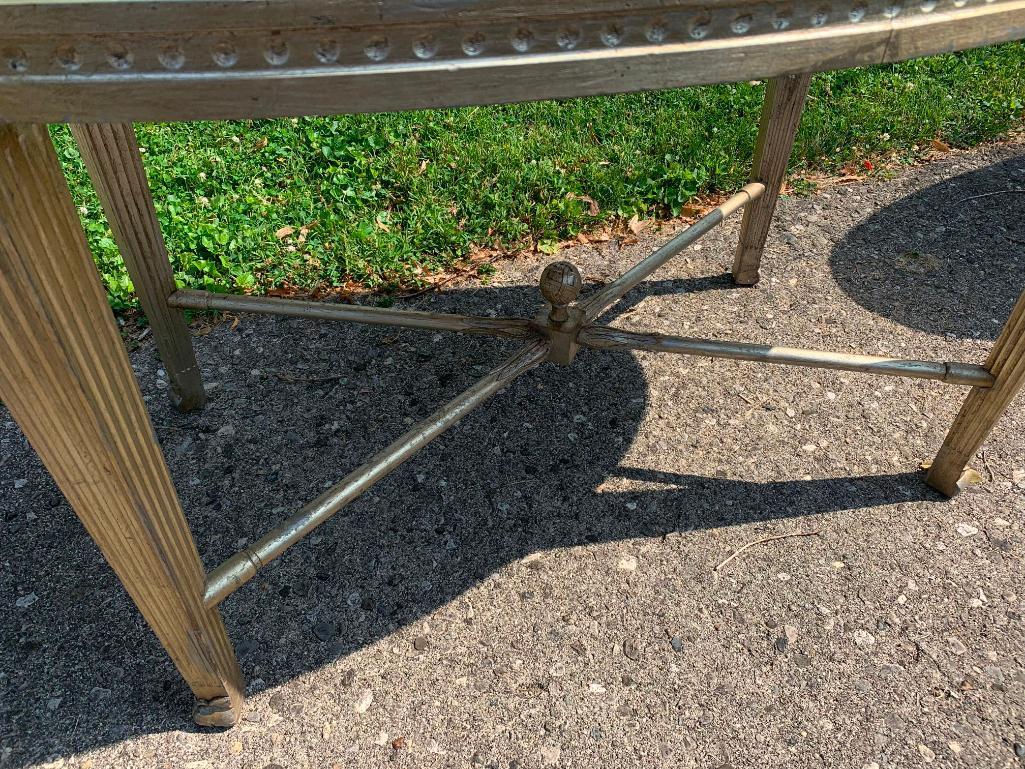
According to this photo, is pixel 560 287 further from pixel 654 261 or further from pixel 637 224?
pixel 637 224

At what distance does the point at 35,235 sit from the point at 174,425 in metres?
1.35

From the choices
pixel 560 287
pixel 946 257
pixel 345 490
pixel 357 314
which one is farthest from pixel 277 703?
pixel 946 257

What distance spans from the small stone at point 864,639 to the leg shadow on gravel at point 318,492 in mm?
333

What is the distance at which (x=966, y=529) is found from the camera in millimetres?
1970

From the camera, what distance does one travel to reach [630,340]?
6.55ft

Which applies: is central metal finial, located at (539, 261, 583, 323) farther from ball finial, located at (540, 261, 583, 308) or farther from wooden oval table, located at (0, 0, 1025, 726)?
wooden oval table, located at (0, 0, 1025, 726)

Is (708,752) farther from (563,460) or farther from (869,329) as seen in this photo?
(869,329)

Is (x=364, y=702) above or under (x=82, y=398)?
under

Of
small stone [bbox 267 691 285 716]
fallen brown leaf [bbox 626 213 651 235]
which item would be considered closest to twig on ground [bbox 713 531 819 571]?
small stone [bbox 267 691 285 716]

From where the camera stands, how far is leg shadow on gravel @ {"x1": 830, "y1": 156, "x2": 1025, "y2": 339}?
265 centimetres

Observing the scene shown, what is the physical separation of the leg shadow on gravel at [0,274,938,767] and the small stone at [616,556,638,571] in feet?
0.23

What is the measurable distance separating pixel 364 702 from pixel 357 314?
0.89 metres

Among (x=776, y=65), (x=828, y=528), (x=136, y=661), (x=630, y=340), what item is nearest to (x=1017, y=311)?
(x=828, y=528)

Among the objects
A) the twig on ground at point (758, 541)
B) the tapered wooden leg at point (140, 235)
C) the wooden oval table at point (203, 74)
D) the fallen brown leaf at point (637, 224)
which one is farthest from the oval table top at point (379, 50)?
the fallen brown leaf at point (637, 224)
